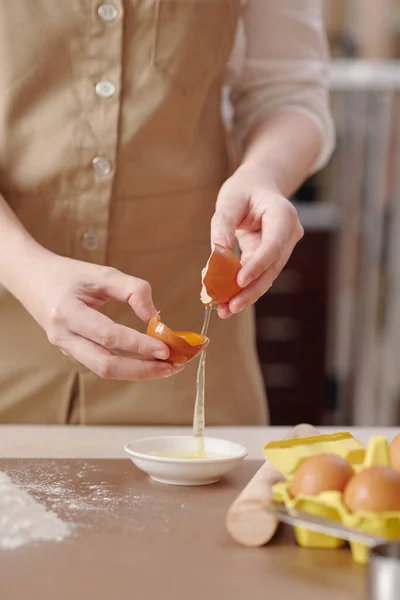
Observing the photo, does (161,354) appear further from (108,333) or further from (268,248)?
(268,248)

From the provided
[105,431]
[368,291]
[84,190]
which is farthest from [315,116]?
[368,291]

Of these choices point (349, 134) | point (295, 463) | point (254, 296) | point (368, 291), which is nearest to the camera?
point (295, 463)

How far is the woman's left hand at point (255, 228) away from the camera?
48.4 inches

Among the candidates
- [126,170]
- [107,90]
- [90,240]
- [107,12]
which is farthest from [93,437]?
[107,12]

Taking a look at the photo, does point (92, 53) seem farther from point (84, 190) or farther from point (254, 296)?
point (254, 296)

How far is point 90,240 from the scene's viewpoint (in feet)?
4.81

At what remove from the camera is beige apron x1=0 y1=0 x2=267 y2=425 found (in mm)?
1438

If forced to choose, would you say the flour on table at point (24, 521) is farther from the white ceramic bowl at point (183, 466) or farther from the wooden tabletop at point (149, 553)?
the white ceramic bowl at point (183, 466)

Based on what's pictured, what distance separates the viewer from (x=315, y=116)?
1629mm

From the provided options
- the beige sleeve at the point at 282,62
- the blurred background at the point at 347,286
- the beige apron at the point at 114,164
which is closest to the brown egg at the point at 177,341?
the beige apron at the point at 114,164

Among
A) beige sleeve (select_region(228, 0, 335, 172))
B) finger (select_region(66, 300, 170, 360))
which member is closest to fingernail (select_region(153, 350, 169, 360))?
finger (select_region(66, 300, 170, 360))

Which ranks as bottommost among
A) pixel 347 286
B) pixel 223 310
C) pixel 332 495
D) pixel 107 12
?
pixel 347 286

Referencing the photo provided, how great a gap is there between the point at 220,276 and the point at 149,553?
38cm

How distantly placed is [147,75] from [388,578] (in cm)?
93
